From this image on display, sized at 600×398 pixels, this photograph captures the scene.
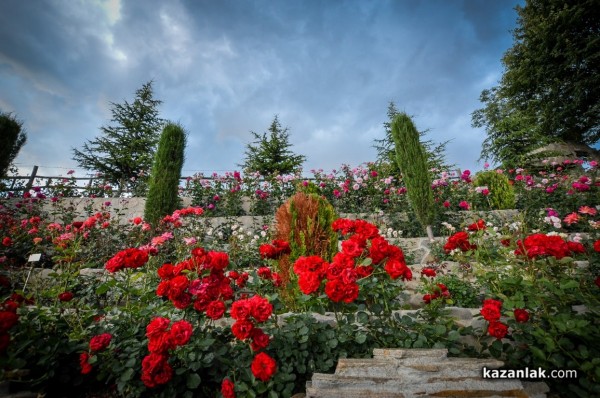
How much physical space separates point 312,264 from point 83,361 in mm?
1440

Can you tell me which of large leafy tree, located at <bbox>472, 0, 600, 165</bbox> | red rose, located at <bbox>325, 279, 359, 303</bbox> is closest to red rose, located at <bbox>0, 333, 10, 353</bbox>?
red rose, located at <bbox>325, 279, 359, 303</bbox>

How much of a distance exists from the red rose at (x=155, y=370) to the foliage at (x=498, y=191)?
7657 millimetres

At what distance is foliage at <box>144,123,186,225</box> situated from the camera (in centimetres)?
653

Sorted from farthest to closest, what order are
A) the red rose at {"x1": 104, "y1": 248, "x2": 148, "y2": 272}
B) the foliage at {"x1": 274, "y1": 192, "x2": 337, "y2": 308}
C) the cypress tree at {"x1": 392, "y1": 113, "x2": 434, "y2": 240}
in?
the cypress tree at {"x1": 392, "y1": 113, "x2": 434, "y2": 240} < the foliage at {"x1": 274, "y1": 192, "x2": 337, "y2": 308} < the red rose at {"x1": 104, "y1": 248, "x2": 148, "y2": 272}

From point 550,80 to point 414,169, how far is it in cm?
1251

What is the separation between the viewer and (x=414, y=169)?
6445 millimetres

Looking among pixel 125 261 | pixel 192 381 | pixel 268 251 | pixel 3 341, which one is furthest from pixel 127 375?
pixel 268 251

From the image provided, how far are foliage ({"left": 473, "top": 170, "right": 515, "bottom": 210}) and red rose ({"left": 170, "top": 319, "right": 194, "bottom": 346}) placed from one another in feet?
24.8

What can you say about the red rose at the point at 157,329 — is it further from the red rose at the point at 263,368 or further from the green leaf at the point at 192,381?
the red rose at the point at 263,368

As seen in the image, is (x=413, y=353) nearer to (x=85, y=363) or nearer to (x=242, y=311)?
(x=242, y=311)

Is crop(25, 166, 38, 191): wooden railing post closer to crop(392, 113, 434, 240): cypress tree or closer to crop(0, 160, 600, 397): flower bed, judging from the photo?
crop(0, 160, 600, 397): flower bed

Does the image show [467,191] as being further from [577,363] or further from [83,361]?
[83,361]

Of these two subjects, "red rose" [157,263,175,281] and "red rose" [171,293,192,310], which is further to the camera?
"red rose" [157,263,175,281]

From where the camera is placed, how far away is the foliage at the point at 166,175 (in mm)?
6527
